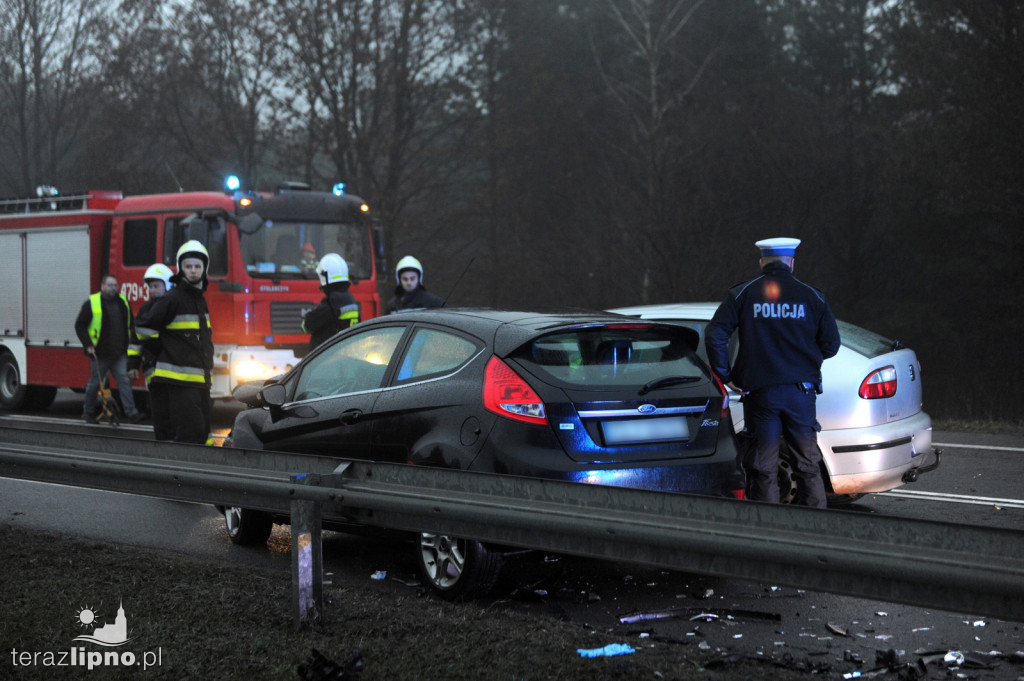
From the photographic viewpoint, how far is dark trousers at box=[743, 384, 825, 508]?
6.57m

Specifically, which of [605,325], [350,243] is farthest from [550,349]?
[350,243]

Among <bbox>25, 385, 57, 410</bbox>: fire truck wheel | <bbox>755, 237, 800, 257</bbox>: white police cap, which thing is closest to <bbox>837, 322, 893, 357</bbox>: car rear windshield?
<bbox>755, 237, 800, 257</bbox>: white police cap

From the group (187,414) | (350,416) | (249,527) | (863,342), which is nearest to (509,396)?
(350,416)

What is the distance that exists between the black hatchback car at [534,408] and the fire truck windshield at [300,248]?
767cm

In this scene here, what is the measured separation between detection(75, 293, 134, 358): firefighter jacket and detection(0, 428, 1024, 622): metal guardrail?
8.86 meters

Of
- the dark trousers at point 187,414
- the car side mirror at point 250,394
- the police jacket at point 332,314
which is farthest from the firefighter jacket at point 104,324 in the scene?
the car side mirror at point 250,394

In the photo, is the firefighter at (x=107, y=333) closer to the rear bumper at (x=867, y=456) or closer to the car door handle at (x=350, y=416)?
the car door handle at (x=350, y=416)

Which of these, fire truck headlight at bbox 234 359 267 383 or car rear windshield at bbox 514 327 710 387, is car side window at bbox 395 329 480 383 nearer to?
car rear windshield at bbox 514 327 710 387

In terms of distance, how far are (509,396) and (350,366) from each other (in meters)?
1.41

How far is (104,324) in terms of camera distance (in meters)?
14.4

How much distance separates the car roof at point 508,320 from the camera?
19.1ft

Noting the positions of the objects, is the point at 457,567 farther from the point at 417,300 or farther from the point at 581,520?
the point at 417,300

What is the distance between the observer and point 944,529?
338cm

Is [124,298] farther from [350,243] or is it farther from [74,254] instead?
[350,243]
